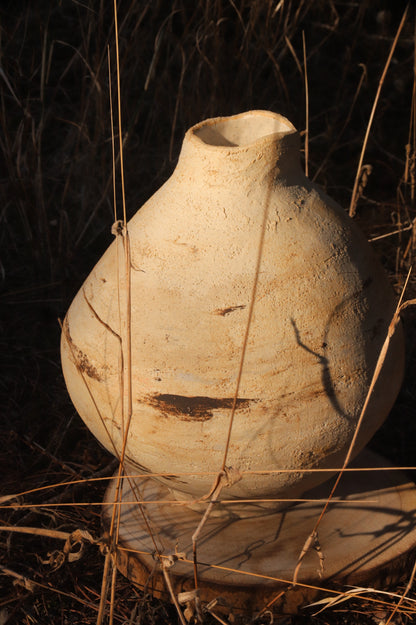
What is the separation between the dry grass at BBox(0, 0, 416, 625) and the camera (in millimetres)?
2133

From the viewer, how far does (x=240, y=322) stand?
1588mm

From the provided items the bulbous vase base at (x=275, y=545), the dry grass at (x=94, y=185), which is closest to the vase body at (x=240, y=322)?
the bulbous vase base at (x=275, y=545)

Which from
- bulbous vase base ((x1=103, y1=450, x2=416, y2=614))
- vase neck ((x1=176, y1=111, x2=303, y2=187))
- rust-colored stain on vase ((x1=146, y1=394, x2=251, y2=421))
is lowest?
bulbous vase base ((x1=103, y1=450, x2=416, y2=614))

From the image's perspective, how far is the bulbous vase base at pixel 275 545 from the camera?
1807mm

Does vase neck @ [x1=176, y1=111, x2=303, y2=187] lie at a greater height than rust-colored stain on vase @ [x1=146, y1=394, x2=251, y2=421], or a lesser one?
greater

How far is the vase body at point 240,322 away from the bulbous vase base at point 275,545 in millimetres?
189

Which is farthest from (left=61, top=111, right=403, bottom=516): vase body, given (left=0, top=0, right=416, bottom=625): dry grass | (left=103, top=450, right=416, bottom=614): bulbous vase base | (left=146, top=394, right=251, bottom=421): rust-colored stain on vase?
(left=0, top=0, right=416, bottom=625): dry grass

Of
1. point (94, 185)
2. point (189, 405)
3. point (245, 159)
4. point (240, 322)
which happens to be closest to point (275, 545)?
point (189, 405)

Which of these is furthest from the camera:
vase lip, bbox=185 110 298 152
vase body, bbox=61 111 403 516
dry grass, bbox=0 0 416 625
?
dry grass, bbox=0 0 416 625

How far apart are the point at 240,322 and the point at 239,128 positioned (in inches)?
21.0

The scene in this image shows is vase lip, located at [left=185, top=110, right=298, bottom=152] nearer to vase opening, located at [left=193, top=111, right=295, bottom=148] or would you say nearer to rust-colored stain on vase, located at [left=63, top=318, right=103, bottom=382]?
vase opening, located at [left=193, top=111, right=295, bottom=148]

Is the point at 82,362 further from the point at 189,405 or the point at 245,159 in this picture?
the point at 245,159

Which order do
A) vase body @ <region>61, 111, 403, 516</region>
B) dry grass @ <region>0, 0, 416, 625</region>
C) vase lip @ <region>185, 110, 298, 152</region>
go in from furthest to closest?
dry grass @ <region>0, 0, 416, 625</region>, vase lip @ <region>185, 110, 298, 152</region>, vase body @ <region>61, 111, 403, 516</region>

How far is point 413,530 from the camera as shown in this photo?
1970 millimetres
